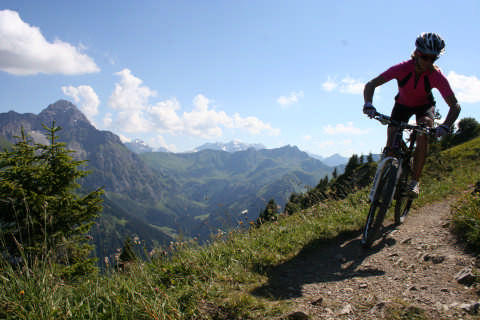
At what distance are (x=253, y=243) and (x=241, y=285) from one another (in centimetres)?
149

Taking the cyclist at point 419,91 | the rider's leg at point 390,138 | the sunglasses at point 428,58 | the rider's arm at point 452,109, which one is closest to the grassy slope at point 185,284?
the rider's leg at point 390,138

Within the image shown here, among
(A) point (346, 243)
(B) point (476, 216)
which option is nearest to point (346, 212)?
(A) point (346, 243)

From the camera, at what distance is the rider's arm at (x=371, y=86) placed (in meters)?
5.09

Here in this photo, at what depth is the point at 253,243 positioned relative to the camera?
499cm

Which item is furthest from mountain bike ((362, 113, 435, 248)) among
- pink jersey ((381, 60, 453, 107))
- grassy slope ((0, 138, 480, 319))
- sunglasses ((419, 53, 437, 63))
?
sunglasses ((419, 53, 437, 63))

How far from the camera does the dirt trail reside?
2854 mm

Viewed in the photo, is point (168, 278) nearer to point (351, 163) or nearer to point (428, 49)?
point (428, 49)

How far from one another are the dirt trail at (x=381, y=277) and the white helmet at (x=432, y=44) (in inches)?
131

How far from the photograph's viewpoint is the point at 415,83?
5.19 m

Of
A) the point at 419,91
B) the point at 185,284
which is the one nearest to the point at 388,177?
the point at 419,91

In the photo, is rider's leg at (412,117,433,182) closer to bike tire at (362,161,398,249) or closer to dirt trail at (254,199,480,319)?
bike tire at (362,161,398,249)

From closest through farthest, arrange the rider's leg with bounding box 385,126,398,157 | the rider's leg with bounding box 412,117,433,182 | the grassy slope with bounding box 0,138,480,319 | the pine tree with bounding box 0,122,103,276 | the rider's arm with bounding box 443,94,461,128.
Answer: the grassy slope with bounding box 0,138,480,319
the rider's arm with bounding box 443,94,461,128
the rider's leg with bounding box 385,126,398,157
the rider's leg with bounding box 412,117,433,182
the pine tree with bounding box 0,122,103,276

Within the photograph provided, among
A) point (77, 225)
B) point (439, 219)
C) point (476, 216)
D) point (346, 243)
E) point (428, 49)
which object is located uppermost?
point (428, 49)

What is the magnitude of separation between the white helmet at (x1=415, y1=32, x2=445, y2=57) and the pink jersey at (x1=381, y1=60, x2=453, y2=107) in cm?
34
